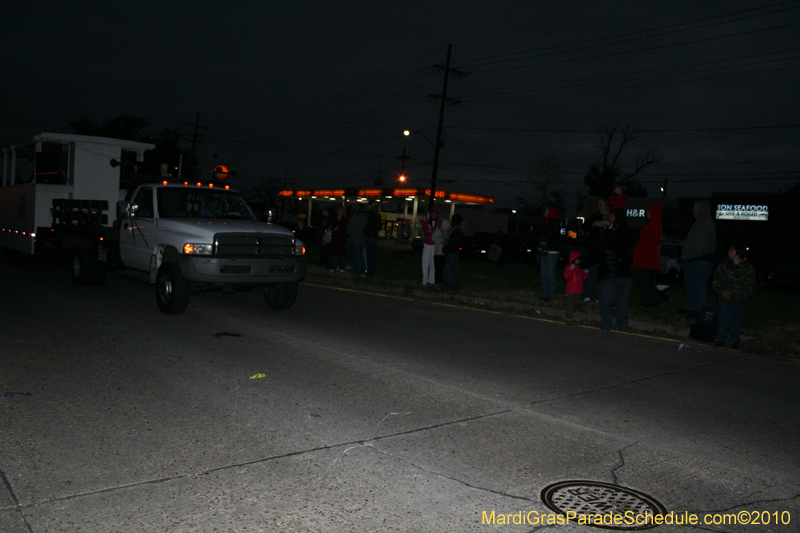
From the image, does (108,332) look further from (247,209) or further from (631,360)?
(631,360)

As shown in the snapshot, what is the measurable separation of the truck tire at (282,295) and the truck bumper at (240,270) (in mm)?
498

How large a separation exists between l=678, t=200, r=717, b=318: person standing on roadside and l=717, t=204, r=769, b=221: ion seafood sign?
34.5 metres

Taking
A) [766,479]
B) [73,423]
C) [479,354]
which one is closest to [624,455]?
[766,479]

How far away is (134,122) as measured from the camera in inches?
2945

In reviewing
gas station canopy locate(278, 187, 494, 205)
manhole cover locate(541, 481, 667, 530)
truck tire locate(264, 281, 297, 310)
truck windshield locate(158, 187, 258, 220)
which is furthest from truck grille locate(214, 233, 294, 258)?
gas station canopy locate(278, 187, 494, 205)

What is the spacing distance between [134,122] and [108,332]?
7506 cm

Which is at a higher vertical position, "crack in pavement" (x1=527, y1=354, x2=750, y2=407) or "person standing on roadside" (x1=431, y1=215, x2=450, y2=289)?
"person standing on roadside" (x1=431, y1=215, x2=450, y2=289)

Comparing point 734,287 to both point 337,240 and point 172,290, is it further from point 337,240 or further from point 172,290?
point 337,240

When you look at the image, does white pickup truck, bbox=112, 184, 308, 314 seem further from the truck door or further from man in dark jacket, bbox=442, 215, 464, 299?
man in dark jacket, bbox=442, 215, 464, 299

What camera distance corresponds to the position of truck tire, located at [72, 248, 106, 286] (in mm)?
11836

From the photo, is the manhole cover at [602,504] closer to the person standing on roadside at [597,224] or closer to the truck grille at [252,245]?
the truck grille at [252,245]

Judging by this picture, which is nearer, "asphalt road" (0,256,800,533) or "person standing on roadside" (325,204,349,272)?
"asphalt road" (0,256,800,533)

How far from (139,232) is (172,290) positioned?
6.29ft

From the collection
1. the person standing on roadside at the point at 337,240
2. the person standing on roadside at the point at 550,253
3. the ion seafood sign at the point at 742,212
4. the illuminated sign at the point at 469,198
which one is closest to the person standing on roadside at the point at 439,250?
the person standing on roadside at the point at 550,253
